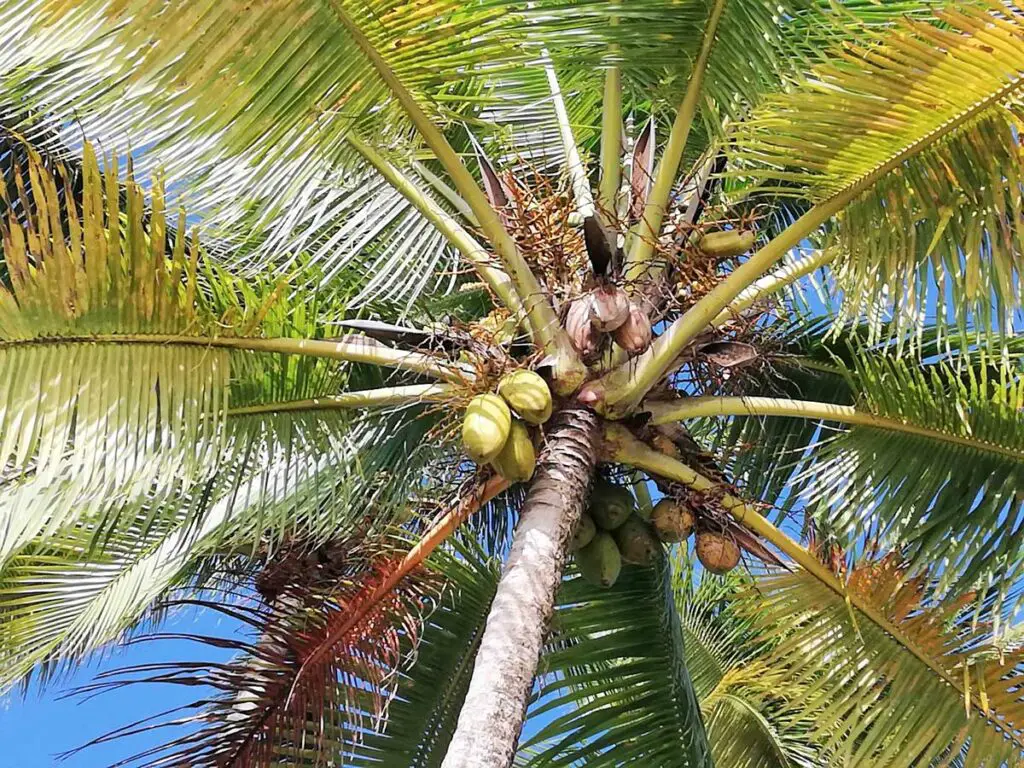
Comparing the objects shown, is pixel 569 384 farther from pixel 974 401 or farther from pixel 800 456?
pixel 800 456

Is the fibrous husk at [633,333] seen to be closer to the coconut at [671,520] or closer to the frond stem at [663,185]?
the frond stem at [663,185]

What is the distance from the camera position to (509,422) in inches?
129

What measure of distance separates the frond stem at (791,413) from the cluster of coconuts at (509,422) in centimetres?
50

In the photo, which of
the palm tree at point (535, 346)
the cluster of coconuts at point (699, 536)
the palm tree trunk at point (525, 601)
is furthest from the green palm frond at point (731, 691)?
the palm tree trunk at point (525, 601)

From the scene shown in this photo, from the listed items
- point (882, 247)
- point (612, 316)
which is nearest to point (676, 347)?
point (612, 316)

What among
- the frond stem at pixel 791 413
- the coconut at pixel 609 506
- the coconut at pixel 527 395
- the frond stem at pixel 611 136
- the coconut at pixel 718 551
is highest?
the frond stem at pixel 611 136

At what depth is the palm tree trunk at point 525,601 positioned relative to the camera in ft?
8.64

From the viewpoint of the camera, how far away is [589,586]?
4.70 m

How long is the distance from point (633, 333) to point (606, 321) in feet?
Answer: 0.41

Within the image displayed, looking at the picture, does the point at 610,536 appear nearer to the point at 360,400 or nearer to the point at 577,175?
the point at 360,400

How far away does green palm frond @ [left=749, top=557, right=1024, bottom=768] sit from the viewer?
11.6 ft

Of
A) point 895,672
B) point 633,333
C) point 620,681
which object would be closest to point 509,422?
point 633,333

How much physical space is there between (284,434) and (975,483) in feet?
7.78

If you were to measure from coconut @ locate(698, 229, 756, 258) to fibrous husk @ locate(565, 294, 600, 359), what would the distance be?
55 cm
